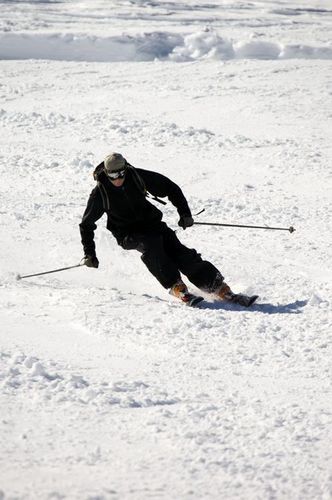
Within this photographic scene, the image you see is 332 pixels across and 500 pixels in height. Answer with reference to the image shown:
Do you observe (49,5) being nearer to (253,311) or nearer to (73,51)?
(73,51)

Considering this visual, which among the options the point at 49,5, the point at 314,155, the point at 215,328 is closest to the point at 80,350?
the point at 215,328

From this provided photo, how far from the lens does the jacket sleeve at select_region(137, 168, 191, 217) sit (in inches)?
230

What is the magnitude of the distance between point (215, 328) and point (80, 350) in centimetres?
101

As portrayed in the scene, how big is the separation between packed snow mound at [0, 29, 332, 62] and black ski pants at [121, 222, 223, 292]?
16378 mm

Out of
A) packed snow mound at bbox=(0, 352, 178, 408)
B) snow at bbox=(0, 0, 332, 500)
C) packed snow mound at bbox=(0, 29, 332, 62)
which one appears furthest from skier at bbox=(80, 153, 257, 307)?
packed snow mound at bbox=(0, 29, 332, 62)

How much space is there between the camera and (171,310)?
5.34 meters

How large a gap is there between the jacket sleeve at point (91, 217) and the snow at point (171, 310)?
371 mm

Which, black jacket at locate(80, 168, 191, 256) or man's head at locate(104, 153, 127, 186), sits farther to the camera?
black jacket at locate(80, 168, 191, 256)

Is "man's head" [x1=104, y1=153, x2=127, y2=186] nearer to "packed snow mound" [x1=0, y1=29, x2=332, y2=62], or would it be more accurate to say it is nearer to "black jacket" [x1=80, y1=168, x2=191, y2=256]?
"black jacket" [x1=80, y1=168, x2=191, y2=256]

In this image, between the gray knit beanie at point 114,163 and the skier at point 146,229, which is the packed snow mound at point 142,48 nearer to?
the skier at point 146,229

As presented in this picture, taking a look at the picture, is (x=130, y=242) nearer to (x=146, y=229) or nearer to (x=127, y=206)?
(x=146, y=229)

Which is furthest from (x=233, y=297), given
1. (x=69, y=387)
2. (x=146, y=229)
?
(x=69, y=387)

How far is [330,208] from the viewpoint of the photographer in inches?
336

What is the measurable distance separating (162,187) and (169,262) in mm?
659
